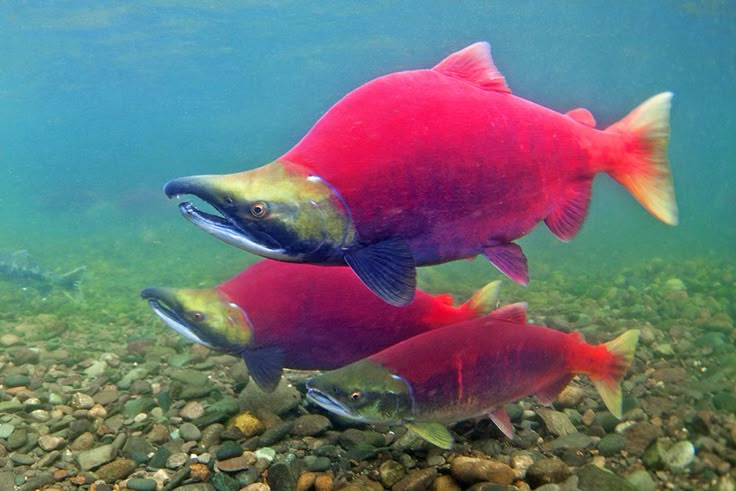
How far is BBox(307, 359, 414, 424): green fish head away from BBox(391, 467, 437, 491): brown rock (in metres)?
0.29

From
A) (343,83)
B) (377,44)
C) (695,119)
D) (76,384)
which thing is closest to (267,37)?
(377,44)

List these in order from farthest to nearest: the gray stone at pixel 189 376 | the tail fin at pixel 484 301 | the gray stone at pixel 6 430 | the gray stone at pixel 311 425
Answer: the gray stone at pixel 189 376, the gray stone at pixel 6 430, the gray stone at pixel 311 425, the tail fin at pixel 484 301

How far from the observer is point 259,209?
154 cm

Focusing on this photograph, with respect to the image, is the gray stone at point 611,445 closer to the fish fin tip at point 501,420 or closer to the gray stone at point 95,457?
the fish fin tip at point 501,420

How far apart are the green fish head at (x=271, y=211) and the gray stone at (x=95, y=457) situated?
2.05 m

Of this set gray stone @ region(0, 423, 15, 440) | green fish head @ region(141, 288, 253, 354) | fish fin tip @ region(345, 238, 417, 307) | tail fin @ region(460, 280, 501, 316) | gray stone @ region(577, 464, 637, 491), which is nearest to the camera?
fish fin tip @ region(345, 238, 417, 307)

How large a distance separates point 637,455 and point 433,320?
1.24 meters

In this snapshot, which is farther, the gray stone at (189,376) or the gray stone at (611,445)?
the gray stone at (189,376)

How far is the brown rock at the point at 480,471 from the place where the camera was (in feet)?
8.38

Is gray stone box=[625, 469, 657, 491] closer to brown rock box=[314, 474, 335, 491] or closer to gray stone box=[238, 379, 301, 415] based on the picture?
brown rock box=[314, 474, 335, 491]

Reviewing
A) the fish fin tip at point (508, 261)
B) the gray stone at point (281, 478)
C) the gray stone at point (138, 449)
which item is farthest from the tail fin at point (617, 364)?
the gray stone at point (138, 449)

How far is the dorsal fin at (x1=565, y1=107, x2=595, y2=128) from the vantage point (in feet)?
7.42

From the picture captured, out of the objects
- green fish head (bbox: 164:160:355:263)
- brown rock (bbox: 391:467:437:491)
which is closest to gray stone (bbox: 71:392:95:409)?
brown rock (bbox: 391:467:437:491)

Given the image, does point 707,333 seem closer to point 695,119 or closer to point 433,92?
point 433,92
